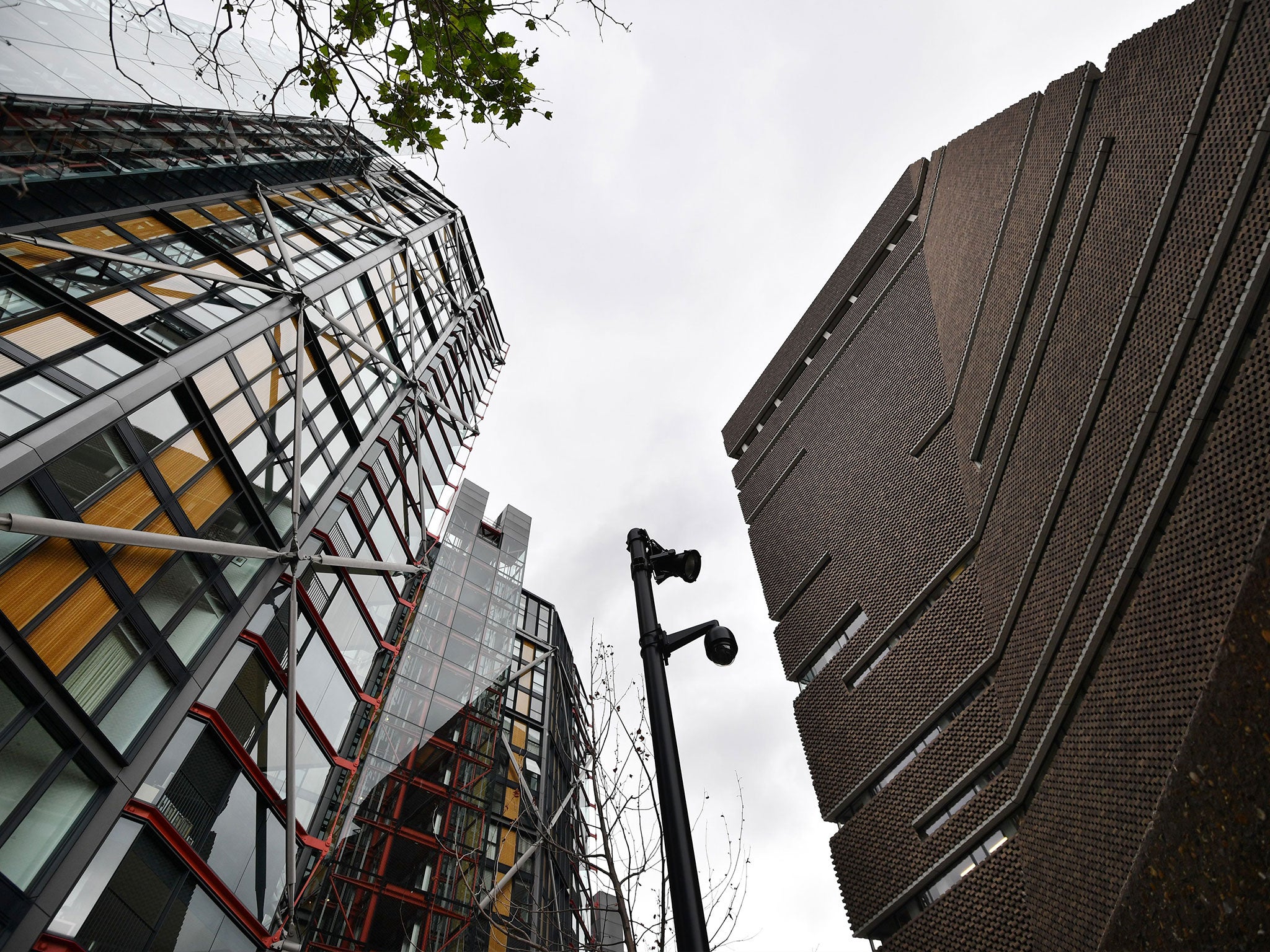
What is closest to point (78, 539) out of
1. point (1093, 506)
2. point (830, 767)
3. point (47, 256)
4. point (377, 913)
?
point (47, 256)

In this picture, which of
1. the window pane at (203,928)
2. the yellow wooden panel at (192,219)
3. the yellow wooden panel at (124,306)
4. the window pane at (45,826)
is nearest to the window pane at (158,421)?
the yellow wooden panel at (124,306)

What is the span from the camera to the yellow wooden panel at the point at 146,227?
456 inches

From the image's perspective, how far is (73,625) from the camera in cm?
830

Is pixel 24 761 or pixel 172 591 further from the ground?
pixel 172 591

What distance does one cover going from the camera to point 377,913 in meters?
16.5

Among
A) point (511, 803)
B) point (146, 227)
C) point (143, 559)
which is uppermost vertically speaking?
point (146, 227)

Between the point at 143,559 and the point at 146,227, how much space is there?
6144 mm

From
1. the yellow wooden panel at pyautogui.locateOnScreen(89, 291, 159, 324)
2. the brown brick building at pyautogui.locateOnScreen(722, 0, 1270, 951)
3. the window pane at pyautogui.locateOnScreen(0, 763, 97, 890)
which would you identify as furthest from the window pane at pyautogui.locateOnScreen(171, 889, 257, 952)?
the brown brick building at pyautogui.locateOnScreen(722, 0, 1270, 951)

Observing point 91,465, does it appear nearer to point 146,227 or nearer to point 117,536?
point 117,536

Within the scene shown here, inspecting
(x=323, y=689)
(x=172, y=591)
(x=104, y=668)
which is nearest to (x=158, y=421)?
(x=172, y=591)

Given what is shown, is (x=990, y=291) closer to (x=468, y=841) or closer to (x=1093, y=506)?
(x=1093, y=506)

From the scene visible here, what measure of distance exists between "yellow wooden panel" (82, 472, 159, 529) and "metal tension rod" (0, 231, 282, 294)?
3.22m

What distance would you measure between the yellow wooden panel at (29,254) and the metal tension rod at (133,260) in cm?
5

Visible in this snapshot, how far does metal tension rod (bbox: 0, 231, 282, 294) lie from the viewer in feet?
30.2
